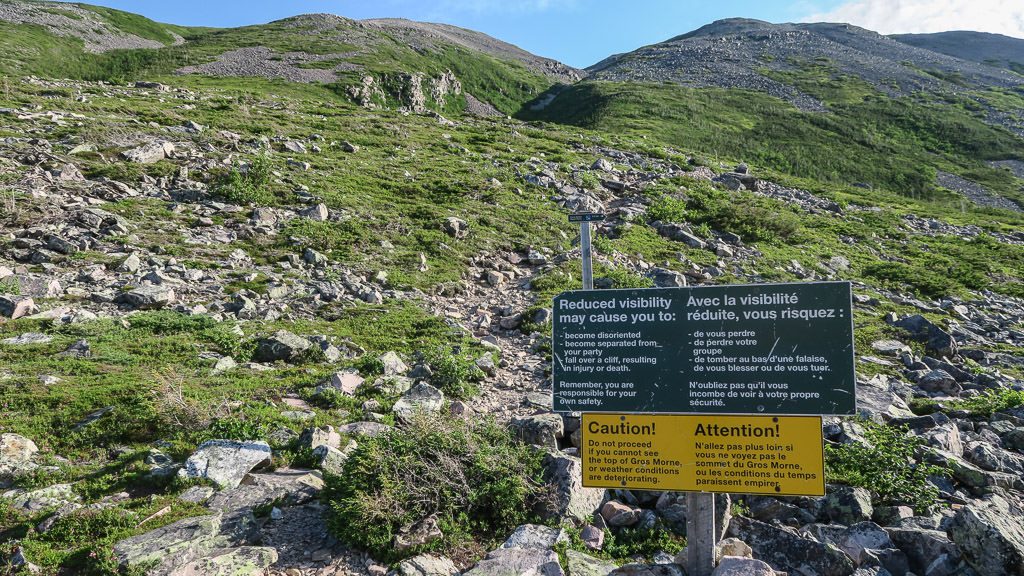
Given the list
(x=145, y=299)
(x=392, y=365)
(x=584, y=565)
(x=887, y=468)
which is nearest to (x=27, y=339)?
(x=145, y=299)

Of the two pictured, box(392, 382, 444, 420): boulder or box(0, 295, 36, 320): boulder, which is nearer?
box(392, 382, 444, 420): boulder

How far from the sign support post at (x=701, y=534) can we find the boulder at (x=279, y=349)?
284 inches

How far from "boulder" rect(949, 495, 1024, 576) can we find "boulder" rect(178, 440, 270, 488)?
704 centimetres

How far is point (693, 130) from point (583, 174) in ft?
120

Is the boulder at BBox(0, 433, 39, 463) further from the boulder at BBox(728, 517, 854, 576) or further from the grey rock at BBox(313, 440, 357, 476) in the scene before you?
the boulder at BBox(728, 517, 854, 576)

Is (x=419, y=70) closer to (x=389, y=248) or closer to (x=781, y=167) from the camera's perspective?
(x=781, y=167)

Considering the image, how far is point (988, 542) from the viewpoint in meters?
4.94

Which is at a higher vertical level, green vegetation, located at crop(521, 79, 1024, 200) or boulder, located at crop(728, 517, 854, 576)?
green vegetation, located at crop(521, 79, 1024, 200)

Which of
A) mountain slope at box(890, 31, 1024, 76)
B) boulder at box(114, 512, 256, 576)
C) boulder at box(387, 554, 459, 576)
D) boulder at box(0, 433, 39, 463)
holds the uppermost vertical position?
mountain slope at box(890, 31, 1024, 76)

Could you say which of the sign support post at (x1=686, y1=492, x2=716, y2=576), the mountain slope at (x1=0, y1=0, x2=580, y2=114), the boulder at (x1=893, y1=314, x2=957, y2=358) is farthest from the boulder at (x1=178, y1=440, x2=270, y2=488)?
the mountain slope at (x1=0, y1=0, x2=580, y2=114)

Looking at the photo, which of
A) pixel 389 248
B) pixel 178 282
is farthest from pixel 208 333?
pixel 389 248

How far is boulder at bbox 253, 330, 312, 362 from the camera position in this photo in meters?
9.66

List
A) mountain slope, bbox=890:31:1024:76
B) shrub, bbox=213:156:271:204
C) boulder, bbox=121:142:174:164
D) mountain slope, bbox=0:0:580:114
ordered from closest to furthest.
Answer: shrub, bbox=213:156:271:204 → boulder, bbox=121:142:174:164 → mountain slope, bbox=0:0:580:114 → mountain slope, bbox=890:31:1024:76

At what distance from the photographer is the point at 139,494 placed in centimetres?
585
